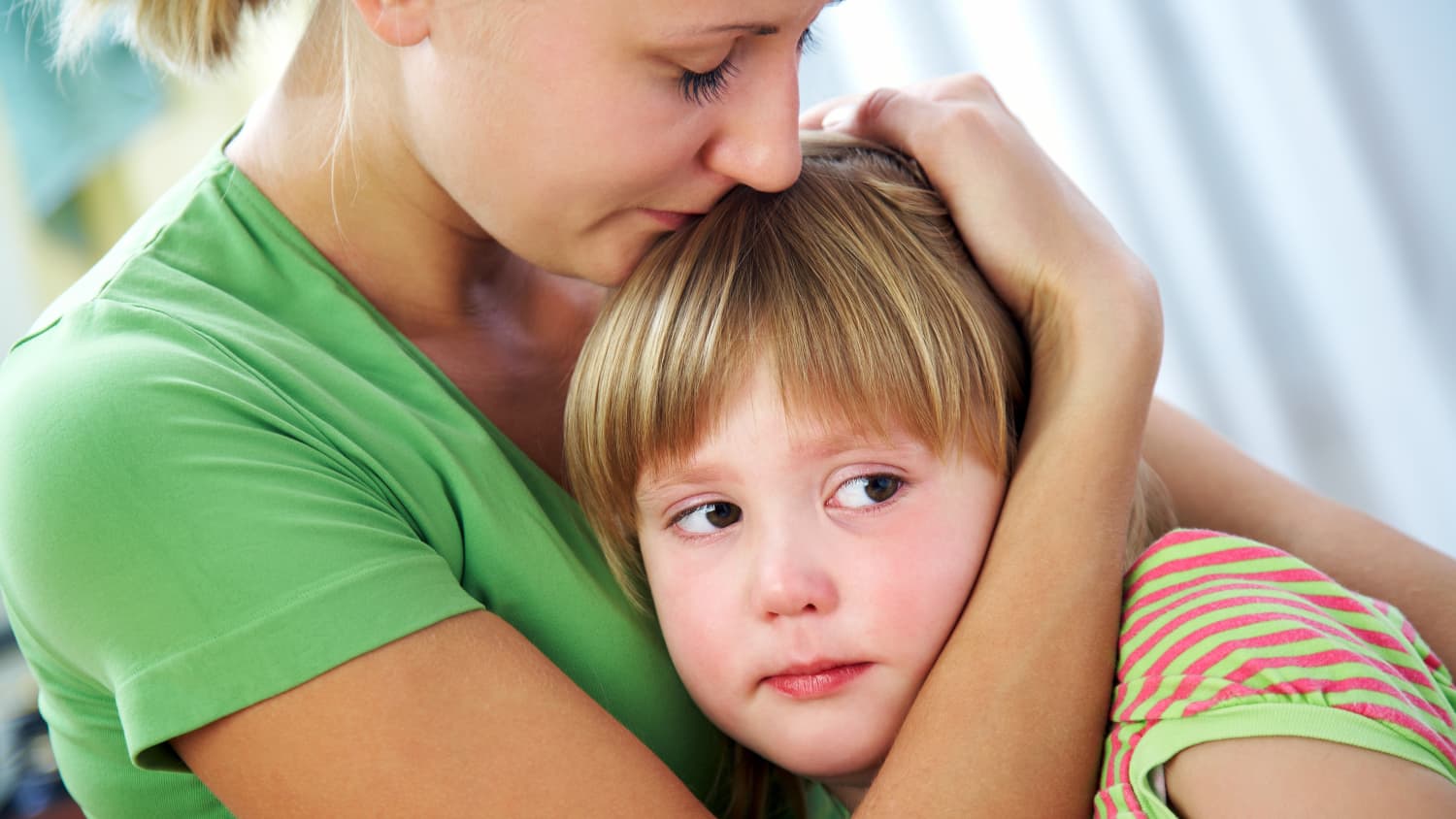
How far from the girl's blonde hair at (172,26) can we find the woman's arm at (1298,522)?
0.98m

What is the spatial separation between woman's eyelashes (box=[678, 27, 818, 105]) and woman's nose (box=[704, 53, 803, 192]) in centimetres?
1

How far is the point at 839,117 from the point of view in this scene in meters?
1.22

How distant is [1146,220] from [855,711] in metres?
1.60

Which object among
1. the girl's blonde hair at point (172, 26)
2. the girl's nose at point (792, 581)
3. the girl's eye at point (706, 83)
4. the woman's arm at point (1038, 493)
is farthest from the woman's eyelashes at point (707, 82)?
the girl's blonde hair at point (172, 26)

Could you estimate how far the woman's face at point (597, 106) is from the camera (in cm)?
89

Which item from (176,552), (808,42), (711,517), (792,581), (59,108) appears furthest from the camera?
(59,108)

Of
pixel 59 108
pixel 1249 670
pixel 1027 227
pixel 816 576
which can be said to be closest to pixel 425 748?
pixel 816 576

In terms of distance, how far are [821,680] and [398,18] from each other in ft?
1.95

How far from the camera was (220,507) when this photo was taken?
2.57ft

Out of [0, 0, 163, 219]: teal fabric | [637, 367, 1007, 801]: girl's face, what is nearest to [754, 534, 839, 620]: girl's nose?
[637, 367, 1007, 801]: girl's face

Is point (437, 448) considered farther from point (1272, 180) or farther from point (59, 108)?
point (59, 108)

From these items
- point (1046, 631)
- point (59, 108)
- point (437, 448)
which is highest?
point (59, 108)

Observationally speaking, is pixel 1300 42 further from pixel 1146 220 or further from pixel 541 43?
pixel 541 43

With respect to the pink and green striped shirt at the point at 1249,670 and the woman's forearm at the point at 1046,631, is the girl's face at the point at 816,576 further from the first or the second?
the pink and green striped shirt at the point at 1249,670
